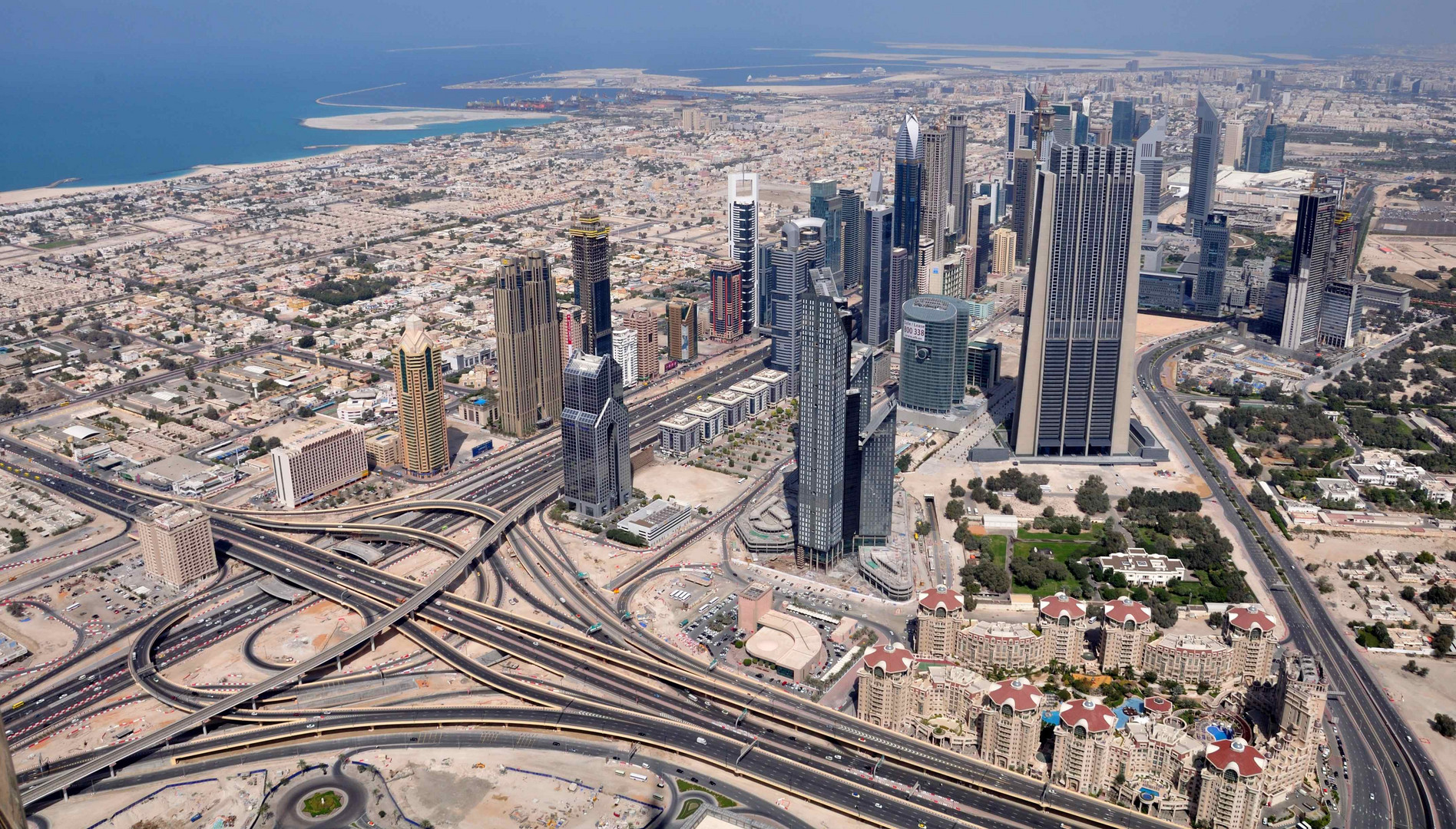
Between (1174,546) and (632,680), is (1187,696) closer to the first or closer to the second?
(1174,546)

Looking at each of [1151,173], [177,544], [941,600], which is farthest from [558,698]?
[1151,173]

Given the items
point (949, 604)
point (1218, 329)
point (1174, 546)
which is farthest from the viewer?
point (1218, 329)

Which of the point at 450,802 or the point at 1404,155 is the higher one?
the point at 1404,155

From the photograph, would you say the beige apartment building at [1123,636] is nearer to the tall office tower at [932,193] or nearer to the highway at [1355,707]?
the highway at [1355,707]

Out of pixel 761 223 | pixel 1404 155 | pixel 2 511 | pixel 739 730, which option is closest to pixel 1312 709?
pixel 739 730

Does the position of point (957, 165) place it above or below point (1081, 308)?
above

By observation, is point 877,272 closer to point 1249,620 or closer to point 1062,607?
point 1062,607

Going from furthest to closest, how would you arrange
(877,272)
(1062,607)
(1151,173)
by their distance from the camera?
(1151,173) → (877,272) → (1062,607)
